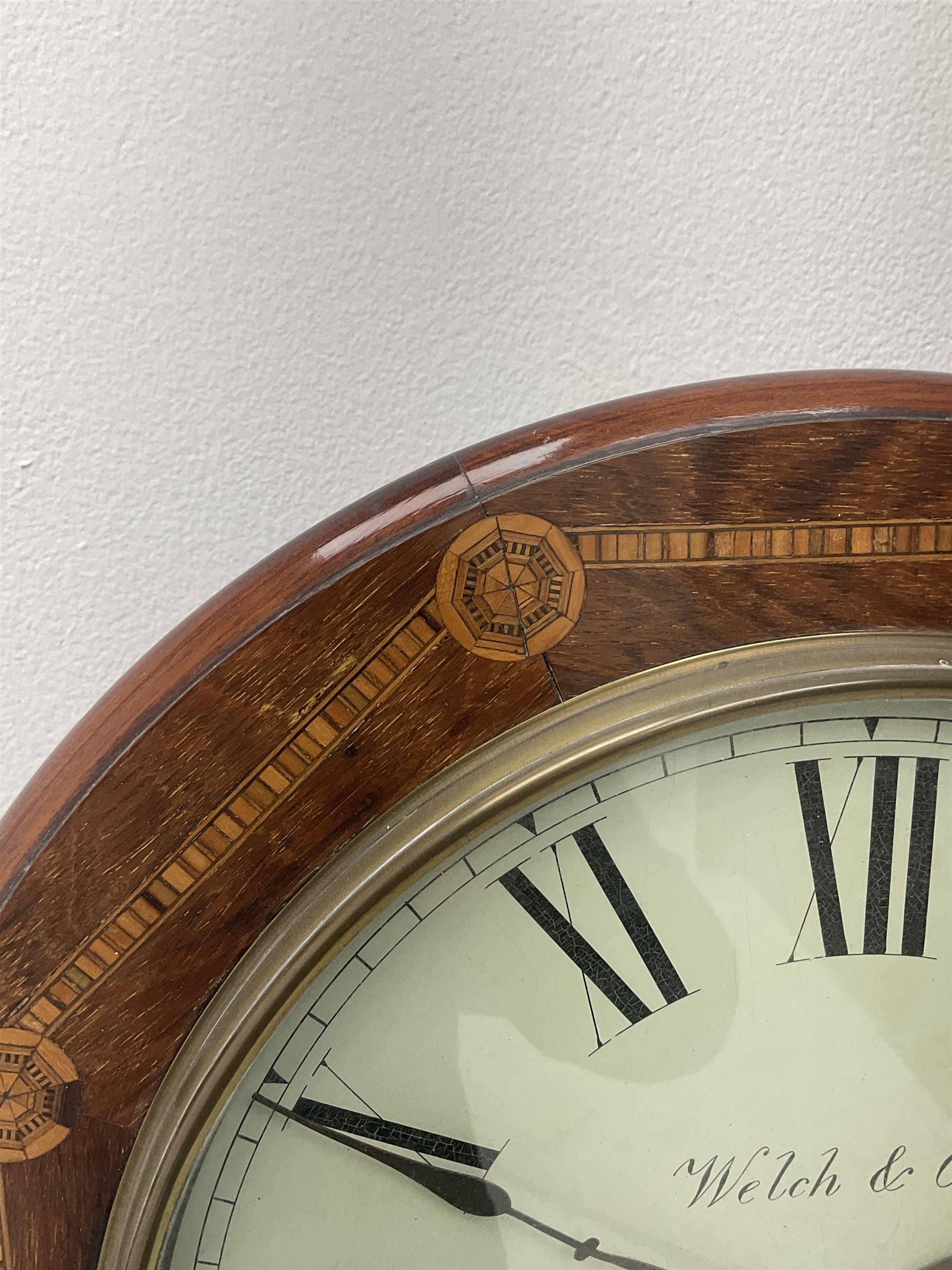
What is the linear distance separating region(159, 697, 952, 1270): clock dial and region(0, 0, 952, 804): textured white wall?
223 mm

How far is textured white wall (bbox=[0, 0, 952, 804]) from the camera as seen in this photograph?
1.63 feet

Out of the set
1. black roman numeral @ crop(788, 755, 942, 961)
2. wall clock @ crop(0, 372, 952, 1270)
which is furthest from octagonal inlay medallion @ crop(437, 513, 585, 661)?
black roman numeral @ crop(788, 755, 942, 961)

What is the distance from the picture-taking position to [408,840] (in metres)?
0.38

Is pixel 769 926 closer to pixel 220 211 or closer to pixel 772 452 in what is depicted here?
pixel 772 452

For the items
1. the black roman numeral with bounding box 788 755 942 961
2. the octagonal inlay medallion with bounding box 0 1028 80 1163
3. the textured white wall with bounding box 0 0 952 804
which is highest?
the textured white wall with bounding box 0 0 952 804

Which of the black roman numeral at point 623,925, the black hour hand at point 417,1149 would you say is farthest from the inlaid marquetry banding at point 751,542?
the black hour hand at point 417,1149

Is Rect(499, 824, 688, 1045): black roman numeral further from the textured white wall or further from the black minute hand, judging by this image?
the textured white wall

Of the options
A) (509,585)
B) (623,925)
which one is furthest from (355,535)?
(623,925)

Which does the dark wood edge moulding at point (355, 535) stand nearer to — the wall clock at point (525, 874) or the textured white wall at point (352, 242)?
the wall clock at point (525, 874)

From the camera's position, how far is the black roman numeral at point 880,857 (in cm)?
42

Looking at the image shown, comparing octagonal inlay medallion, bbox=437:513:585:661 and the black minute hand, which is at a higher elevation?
octagonal inlay medallion, bbox=437:513:585:661

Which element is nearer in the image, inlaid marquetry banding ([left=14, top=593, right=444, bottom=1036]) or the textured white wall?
inlaid marquetry banding ([left=14, top=593, right=444, bottom=1036])

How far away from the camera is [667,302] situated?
0.56m

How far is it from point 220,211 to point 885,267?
0.36m
